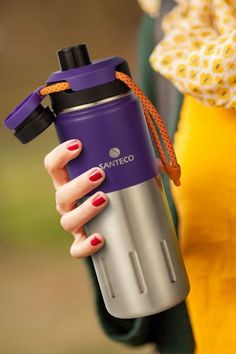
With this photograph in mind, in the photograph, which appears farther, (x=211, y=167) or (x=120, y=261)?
(x=211, y=167)

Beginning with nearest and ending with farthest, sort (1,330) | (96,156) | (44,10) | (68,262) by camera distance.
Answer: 1. (96,156)
2. (1,330)
3. (68,262)
4. (44,10)

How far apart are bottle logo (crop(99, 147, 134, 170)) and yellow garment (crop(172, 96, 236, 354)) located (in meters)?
0.20

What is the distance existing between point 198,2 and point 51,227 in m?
2.88

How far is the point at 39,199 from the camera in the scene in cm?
383

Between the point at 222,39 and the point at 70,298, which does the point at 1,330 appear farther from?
the point at 222,39

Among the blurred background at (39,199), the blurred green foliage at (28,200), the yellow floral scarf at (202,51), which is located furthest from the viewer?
the blurred green foliage at (28,200)

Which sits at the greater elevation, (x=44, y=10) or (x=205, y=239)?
(x=205, y=239)

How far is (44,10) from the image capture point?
3986mm

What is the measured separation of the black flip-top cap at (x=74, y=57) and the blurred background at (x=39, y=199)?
2359 mm

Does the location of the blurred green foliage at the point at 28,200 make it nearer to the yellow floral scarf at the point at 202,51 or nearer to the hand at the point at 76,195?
the yellow floral scarf at the point at 202,51

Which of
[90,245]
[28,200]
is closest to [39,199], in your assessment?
[28,200]

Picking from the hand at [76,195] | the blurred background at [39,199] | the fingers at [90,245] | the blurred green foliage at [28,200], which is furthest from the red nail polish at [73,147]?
the blurred green foliage at [28,200]

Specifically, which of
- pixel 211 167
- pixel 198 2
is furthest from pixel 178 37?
pixel 211 167

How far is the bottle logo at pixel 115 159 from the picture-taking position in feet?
2.42
